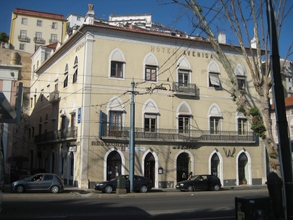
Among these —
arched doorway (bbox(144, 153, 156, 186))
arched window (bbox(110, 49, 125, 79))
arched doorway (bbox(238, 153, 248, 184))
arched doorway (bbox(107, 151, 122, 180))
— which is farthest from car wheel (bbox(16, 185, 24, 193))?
arched doorway (bbox(238, 153, 248, 184))

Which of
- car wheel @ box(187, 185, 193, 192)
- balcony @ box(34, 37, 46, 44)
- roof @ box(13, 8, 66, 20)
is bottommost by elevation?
car wheel @ box(187, 185, 193, 192)

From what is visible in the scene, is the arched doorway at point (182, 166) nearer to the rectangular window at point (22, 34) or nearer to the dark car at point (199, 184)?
the dark car at point (199, 184)

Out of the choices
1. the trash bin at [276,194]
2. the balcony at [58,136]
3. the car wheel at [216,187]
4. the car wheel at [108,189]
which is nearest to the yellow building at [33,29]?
the balcony at [58,136]

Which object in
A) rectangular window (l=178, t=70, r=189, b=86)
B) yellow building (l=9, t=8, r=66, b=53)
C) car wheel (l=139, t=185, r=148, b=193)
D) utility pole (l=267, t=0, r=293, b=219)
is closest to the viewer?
utility pole (l=267, t=0, r=293, b=219)

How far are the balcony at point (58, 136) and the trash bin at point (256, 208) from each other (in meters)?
23.0

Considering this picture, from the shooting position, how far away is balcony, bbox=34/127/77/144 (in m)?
29.5

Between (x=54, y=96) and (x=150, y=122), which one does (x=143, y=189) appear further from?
(x=54, y=96)

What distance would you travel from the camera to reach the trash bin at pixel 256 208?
7.29m

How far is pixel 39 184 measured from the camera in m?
23.6

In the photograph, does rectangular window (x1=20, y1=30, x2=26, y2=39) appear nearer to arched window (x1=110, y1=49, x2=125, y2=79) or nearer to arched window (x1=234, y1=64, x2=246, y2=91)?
arched window (x1=110, y1=49, x2=125, y2=79)

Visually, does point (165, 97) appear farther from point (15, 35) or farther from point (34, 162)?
point (15, 35)

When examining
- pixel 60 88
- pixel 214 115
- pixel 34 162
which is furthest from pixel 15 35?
pixel 214 115

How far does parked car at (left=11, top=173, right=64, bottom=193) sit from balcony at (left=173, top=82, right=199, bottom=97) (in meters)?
12.9

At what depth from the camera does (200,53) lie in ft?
108
